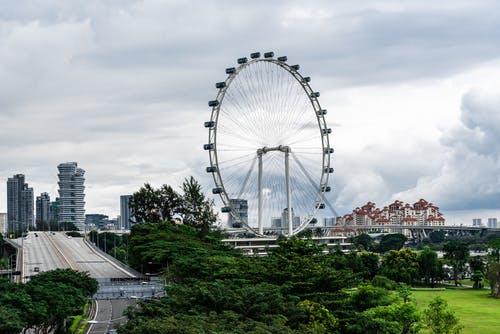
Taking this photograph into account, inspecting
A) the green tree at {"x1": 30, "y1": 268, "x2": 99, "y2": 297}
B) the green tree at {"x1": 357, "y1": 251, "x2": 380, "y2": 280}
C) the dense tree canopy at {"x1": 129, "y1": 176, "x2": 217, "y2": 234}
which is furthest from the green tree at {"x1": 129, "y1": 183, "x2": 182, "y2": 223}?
the green tree at {"x1": 30, "y1": 268, "x2": 99, "y2": 297}

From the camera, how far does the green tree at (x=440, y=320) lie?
176 ft

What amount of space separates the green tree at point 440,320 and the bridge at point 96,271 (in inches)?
852

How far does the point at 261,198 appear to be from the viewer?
10531cm

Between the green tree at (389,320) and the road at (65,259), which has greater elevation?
the road at (65,259)

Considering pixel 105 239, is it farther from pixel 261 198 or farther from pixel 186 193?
pixel 261 198

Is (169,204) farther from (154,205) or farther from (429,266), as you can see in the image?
(429,266)

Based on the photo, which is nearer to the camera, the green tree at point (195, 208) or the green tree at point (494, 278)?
the green tree at point (494, 278)

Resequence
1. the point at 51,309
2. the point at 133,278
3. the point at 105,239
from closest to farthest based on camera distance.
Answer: the point at 51,309
the point at 133,278
the point at 105,239

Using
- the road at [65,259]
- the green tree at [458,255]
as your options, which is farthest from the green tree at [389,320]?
the green tree at [458,255]

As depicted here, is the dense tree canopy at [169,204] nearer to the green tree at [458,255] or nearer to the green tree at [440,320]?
the green tree at [458,255]

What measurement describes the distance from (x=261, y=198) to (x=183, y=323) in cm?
7035

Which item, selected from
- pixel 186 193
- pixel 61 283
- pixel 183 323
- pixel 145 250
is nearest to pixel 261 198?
pixel 145 250

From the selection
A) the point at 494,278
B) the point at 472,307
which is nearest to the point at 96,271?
the point at 472,307

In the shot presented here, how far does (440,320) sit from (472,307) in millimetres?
28772
